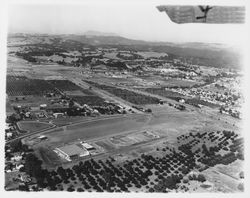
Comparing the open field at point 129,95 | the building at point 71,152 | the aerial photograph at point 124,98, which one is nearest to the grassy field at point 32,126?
the aerial photograph at point 124,98

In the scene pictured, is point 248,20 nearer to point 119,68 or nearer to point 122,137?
point 119,68

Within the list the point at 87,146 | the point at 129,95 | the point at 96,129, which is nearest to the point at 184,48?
the point at 129,95

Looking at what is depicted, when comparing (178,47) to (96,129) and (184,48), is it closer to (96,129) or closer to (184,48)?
(184,48)

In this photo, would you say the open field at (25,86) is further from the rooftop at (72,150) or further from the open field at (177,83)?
the open field at (177,83)

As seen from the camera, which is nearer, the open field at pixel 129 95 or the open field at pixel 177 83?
the open field at pixel 129 95

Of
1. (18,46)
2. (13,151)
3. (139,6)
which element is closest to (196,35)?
(139,6)

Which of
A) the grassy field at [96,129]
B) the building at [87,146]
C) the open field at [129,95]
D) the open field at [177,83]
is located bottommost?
the building at [87,146]
